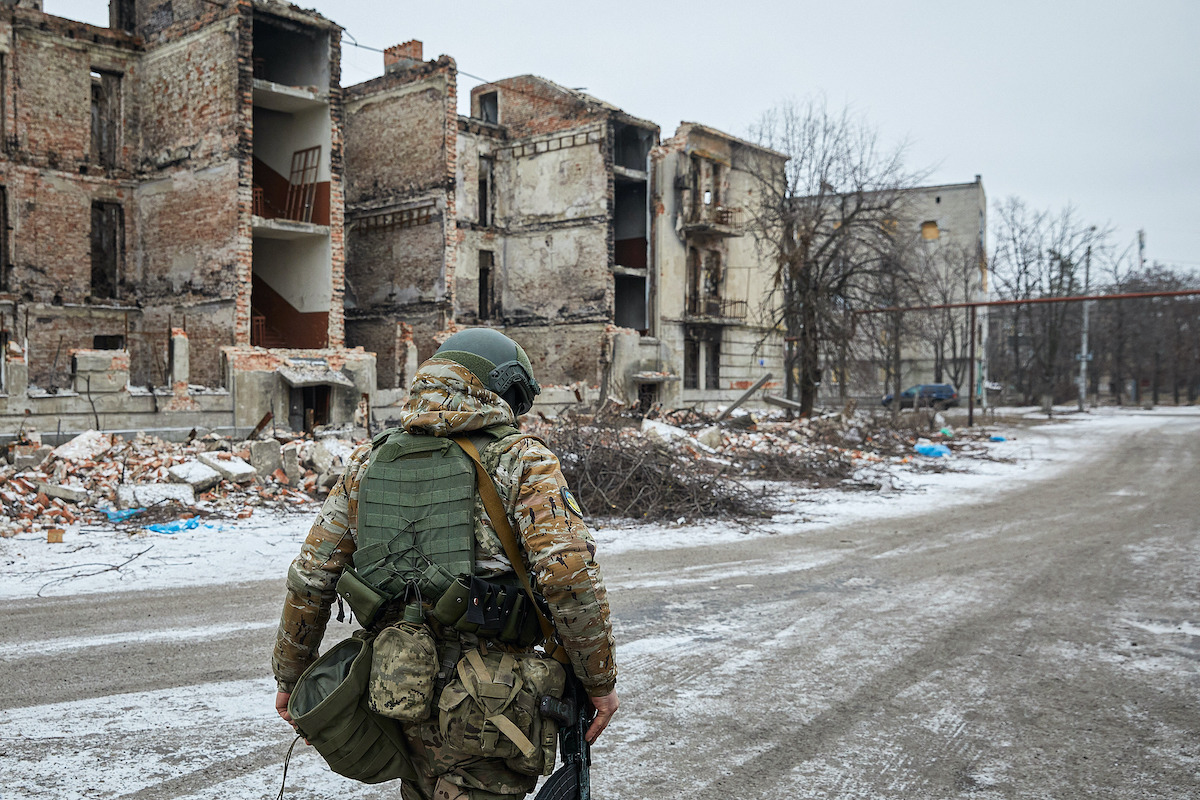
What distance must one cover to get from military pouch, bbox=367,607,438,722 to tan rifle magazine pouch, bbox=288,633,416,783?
5 cm

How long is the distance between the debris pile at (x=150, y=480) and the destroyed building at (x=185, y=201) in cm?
502

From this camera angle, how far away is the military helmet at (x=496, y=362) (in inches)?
107

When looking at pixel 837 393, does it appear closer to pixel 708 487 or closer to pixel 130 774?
pixel 708 487

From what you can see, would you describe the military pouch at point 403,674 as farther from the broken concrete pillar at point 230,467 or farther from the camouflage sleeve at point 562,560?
the broken concrete pillar at point 230,467

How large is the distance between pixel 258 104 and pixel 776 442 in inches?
590

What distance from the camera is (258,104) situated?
71.1 feet

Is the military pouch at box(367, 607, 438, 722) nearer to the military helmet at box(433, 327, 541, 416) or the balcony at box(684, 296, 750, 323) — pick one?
the military helmet at box(433, 327, 541, 416)

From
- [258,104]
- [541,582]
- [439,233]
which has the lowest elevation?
[541,582]

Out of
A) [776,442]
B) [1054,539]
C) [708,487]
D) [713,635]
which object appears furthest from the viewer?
[776,442]

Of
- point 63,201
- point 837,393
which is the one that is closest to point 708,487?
point 63,201

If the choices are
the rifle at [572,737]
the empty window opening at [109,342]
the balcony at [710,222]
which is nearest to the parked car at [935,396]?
the balcony at [710,222]

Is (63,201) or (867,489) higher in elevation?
(63,201)

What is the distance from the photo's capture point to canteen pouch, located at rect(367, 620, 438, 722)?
2410 mm

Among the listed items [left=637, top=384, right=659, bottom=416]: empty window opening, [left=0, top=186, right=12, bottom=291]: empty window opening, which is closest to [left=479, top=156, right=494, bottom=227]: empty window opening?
[left=637, top=384, right=659, bottom=416]: empty window opening
